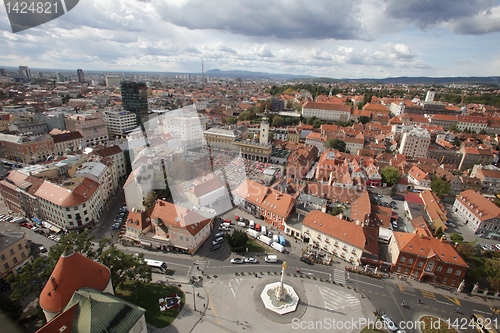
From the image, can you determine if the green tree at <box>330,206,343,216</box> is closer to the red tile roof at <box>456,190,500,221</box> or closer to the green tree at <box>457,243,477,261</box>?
the green tree at <box>457,243,477,261</box>

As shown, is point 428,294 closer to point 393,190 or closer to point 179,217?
point 393,190

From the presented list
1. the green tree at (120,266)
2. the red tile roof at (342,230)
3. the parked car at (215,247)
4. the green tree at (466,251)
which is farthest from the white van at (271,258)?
the green tree at (466,251)

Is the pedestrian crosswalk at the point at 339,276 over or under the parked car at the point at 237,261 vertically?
over

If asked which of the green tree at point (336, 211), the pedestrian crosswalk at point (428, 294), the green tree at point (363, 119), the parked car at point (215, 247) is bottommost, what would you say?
the parked car at point (215, 247)

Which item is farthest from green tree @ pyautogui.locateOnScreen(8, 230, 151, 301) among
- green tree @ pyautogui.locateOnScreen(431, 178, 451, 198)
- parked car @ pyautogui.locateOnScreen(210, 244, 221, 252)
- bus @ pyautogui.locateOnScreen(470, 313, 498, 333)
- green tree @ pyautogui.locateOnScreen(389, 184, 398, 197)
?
green tree @ pyautogui.locateOnScreen(431, 178, 451, 198)

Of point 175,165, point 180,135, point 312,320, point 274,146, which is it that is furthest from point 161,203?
point 180,135

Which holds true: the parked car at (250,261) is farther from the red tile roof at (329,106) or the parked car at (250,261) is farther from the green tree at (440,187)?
the red tile roof at (329,106)

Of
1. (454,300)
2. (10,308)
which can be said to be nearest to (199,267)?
(10,308)
